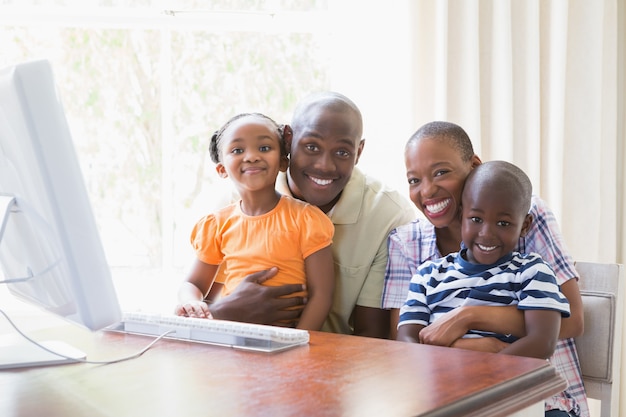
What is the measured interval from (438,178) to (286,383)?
907mm

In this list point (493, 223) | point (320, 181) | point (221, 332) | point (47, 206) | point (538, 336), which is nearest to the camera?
point (47, 206)

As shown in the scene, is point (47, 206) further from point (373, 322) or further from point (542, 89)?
point (542, 89)

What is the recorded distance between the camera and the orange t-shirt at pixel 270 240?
2.01 meters

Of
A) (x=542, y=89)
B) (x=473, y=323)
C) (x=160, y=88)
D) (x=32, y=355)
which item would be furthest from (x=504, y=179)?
(x=160, y=88)

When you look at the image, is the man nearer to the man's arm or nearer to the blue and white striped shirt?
→ the man's arm

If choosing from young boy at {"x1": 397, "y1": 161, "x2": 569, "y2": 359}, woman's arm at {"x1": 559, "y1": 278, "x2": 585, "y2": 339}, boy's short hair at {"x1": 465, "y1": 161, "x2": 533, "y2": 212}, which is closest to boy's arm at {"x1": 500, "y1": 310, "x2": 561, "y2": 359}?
young boy at {"x1": 397, "y1": 161, "x2": 569, "y2": 359}

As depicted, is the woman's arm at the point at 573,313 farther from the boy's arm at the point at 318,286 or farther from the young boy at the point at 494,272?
the boy's arm at the point at 318,286

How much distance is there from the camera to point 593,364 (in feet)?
6.15

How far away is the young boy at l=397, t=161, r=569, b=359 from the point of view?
1658 mm

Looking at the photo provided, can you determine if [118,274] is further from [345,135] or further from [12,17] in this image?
[345,135]

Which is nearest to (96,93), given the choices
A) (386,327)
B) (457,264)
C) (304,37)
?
(304,37)

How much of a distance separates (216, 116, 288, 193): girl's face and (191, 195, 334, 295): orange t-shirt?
0.28 feet

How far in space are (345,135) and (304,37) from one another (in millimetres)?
1264

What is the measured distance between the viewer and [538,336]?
5.33ft
